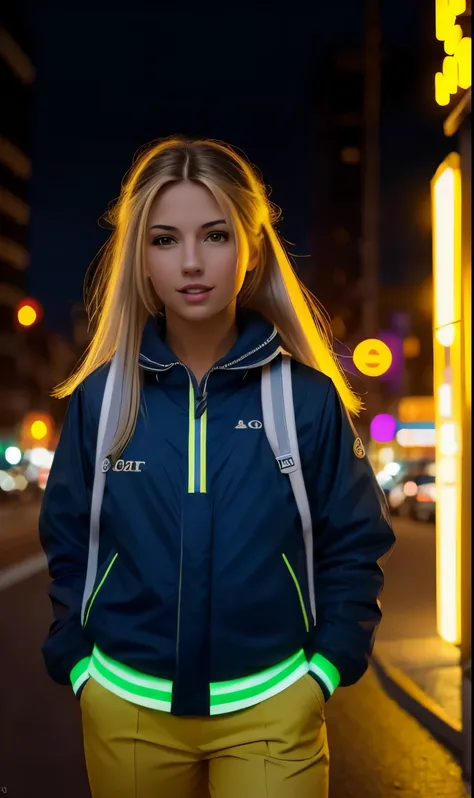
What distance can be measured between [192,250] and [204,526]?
69 centimetres

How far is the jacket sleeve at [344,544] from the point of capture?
243 centimetres

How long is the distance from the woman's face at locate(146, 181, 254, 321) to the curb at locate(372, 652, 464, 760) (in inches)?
154

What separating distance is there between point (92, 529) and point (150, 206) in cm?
82

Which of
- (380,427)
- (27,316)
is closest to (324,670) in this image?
(27,316)

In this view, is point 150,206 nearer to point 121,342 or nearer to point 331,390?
point 121,342

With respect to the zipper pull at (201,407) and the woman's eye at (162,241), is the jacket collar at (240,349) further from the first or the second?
the woman's eye at (162,241)

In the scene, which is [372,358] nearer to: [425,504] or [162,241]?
[425,504]

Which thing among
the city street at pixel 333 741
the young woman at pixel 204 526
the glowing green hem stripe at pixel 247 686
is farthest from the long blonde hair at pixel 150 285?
the city street at pixel 333 741

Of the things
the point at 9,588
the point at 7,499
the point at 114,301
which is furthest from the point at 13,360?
the point at 114,301

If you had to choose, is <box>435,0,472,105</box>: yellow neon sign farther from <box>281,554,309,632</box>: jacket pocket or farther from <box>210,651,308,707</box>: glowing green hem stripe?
<box>210,651,308,707</box>: glowing green hem stripe

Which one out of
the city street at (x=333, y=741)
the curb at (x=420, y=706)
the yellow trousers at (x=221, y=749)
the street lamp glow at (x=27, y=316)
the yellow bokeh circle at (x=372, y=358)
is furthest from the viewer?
the yellow bokeh circle at (x=372, y=358)

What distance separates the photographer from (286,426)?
2424 millimetres

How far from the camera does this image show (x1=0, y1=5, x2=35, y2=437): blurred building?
93438 millimetres

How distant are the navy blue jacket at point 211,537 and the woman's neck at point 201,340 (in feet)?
0.29
